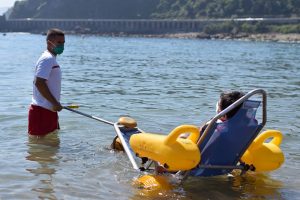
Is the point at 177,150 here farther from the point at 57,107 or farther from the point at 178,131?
the point at 57,107

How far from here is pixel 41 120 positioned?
31.3ft

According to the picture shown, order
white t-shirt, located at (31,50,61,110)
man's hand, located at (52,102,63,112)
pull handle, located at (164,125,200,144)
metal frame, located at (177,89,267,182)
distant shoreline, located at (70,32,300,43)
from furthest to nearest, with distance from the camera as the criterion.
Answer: distant shoreline, located at (70,32,300,43) < man's hand, located at (52,102,63,112) < white t-shirt, located at (31,50,61,110) < pull handle, located at (164,125,200,144) < metal frame, located at (177,89,267,182)

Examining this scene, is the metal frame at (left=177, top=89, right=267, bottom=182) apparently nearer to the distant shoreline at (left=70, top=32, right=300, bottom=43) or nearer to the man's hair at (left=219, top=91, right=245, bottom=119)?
the man's hair at (left=219, top=91, right=245, bottom=119)

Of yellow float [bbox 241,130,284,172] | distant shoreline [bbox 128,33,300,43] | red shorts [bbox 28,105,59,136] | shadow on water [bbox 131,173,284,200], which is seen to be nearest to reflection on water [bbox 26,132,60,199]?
red shorts [bbox 28,105,59,136]

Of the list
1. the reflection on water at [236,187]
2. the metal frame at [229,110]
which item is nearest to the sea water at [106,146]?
the reflection on water at [236,187]

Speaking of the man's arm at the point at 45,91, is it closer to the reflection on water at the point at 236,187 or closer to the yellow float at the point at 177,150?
the yellow float at the point at 177,150

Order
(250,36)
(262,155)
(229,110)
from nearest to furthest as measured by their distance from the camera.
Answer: (229,110) → (262,155) → (250,36)

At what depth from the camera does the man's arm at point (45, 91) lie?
29.8 feet

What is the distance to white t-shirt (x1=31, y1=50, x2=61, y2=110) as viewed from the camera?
908 cm

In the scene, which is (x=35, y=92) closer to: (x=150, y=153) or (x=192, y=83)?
(x=150, y=153)

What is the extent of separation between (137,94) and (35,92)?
10478mm

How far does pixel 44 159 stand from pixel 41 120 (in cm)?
69

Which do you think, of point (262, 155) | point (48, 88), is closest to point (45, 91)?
point (48, 88)

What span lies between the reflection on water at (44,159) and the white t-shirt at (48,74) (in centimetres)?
83
